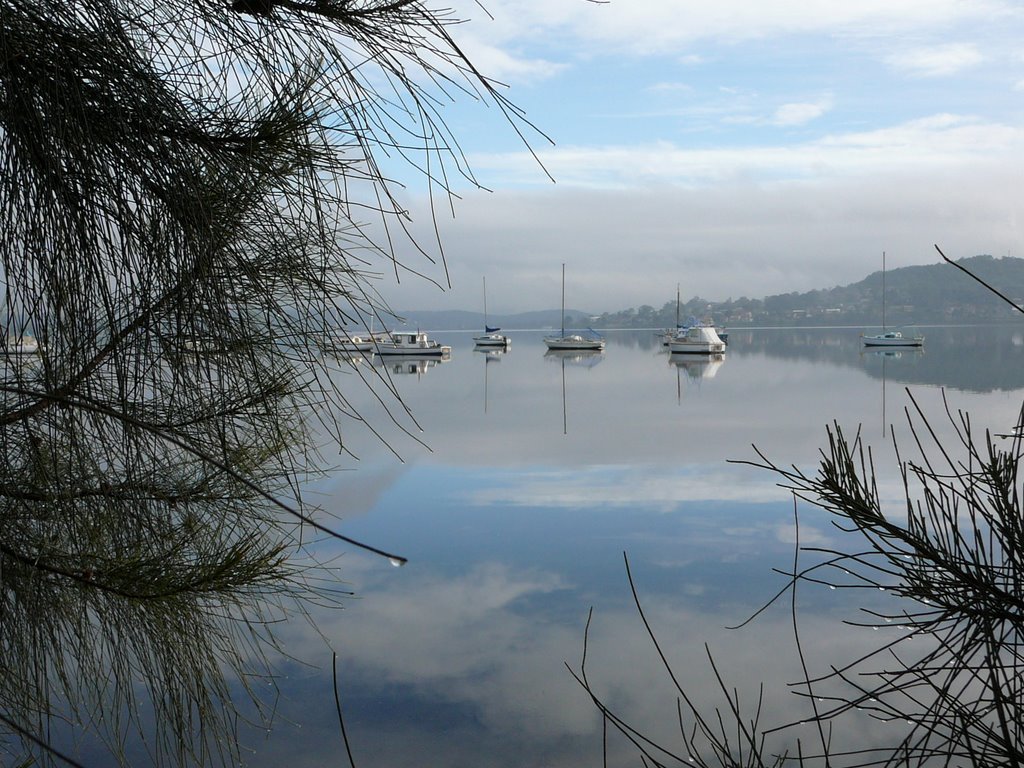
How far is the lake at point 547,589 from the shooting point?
17.7ft

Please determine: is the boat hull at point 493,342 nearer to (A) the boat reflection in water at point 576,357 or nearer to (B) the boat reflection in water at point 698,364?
(A) the boat reflection in water at point 576,357

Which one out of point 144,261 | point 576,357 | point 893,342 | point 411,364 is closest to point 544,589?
point 144,261

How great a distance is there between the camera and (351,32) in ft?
4.87

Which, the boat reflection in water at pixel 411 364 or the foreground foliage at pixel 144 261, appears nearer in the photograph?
the foreground foliage at pixel 144 261

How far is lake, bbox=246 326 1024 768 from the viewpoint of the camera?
539 centimetres

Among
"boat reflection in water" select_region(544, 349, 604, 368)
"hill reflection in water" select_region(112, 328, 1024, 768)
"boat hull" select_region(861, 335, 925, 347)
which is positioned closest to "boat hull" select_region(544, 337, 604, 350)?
"boat reflection in water" select_region(544, 349, 604, 368)

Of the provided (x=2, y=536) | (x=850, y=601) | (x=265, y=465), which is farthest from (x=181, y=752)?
(x=850, y=601)

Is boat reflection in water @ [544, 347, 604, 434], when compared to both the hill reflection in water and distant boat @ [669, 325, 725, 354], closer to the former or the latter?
distant boat @ [669, 325, 725, 354]

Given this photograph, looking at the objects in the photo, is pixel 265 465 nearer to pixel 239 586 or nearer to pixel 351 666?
pixel 239 586

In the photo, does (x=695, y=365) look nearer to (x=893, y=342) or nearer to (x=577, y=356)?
(x=577, y=356)

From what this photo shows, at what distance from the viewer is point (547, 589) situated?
25.0ft

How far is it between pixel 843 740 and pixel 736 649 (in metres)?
1.30

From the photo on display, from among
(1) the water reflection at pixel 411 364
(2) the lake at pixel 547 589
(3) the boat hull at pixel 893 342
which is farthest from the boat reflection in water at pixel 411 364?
(3) the boat hull at pixel 893 342

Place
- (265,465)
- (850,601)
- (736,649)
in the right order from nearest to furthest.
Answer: (265,465)
(736,649)
(850,601)
